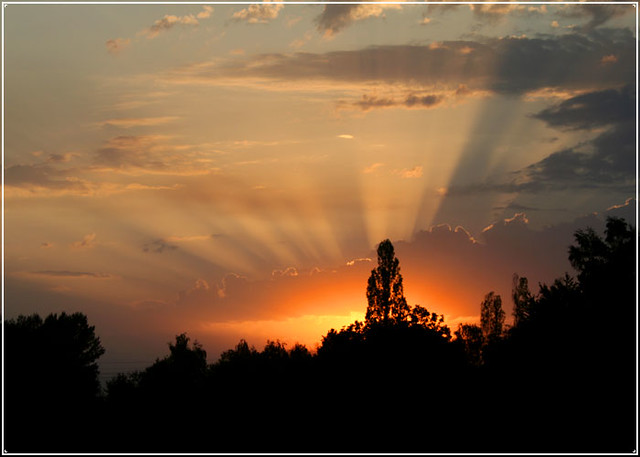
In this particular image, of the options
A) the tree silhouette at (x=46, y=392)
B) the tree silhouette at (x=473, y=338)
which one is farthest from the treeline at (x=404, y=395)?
the tree silhouette at (x=473, y=338)

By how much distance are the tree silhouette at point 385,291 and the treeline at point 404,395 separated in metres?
0.45

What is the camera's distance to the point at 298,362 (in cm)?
8506

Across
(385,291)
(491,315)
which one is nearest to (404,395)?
(385,291)

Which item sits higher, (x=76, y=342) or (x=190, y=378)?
(x=76, y=342)

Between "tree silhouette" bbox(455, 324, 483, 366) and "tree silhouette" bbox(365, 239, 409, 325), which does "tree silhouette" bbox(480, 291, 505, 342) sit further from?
"tree silhouette" bbox(365, 239, 409, 325)

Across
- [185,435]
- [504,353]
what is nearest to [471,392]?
[504,353]

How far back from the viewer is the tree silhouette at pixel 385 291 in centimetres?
9544

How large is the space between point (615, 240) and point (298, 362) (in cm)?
4471

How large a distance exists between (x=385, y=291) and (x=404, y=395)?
32.5 metres

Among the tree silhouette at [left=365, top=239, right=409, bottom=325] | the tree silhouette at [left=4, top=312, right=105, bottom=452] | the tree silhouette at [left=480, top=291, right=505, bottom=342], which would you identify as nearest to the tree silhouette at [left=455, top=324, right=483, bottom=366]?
the tree silhouette at [left=480, top=291, right=505, bottom=342]

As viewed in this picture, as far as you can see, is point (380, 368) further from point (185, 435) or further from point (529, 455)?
point (529, 455)

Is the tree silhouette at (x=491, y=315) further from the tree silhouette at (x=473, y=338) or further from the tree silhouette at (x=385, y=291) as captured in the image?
the tree silhouette at (x=385, y=291)

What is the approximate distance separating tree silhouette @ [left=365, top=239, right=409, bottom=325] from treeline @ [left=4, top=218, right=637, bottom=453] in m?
0.45

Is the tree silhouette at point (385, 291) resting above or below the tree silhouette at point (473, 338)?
above
